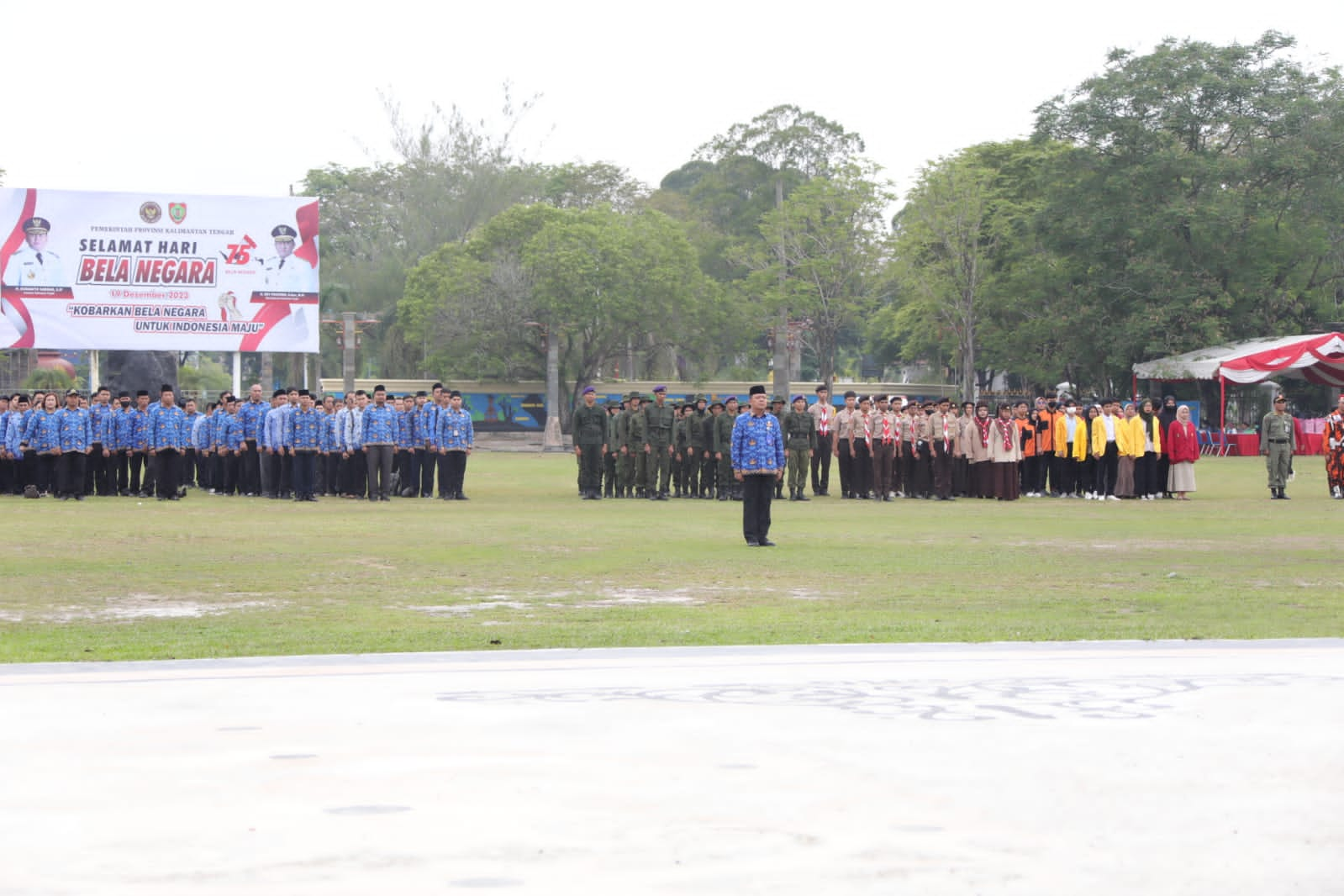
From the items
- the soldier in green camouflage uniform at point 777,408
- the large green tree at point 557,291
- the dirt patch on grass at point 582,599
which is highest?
the large green tree at point 557,291

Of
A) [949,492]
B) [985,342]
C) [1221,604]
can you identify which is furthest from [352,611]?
[985,342]

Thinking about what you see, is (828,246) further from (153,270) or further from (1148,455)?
(1148,455)

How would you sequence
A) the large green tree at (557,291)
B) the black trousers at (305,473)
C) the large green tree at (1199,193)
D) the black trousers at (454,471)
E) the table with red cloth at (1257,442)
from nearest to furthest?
the black trousers at (305,473) < the black trousers at (454,471) < the table with red cloth at (1257,442) < the large green tree at (1199,193) < the large green tree at (557,291)

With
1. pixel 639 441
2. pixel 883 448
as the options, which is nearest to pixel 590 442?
pixel 639 441

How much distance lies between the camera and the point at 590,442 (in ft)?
85.5

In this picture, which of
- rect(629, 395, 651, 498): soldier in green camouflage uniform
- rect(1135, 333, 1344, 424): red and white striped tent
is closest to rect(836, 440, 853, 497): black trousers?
rect(629, 395, 651, 498): soldier in green camouflage uniform

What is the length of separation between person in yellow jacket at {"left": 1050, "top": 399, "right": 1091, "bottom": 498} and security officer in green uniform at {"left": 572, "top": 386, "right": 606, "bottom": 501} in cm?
742

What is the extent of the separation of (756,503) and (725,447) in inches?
365

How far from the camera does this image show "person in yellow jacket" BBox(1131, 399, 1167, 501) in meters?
26.0

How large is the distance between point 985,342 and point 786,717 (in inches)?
1969

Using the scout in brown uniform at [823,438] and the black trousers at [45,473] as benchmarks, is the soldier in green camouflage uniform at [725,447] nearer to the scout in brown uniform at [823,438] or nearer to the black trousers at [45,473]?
the scout in brown uniform at [823,438]

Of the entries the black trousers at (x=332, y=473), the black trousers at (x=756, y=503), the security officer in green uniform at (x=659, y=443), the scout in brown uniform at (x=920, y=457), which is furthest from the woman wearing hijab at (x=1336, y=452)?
the black trousers at (x=332, y=473)

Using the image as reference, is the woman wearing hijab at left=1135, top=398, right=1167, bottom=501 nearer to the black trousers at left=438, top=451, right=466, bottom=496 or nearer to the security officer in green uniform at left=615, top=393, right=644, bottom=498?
the security officer in green uniform at left=615, top=393, right=644, bottom=498

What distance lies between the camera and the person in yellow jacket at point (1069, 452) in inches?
1041
